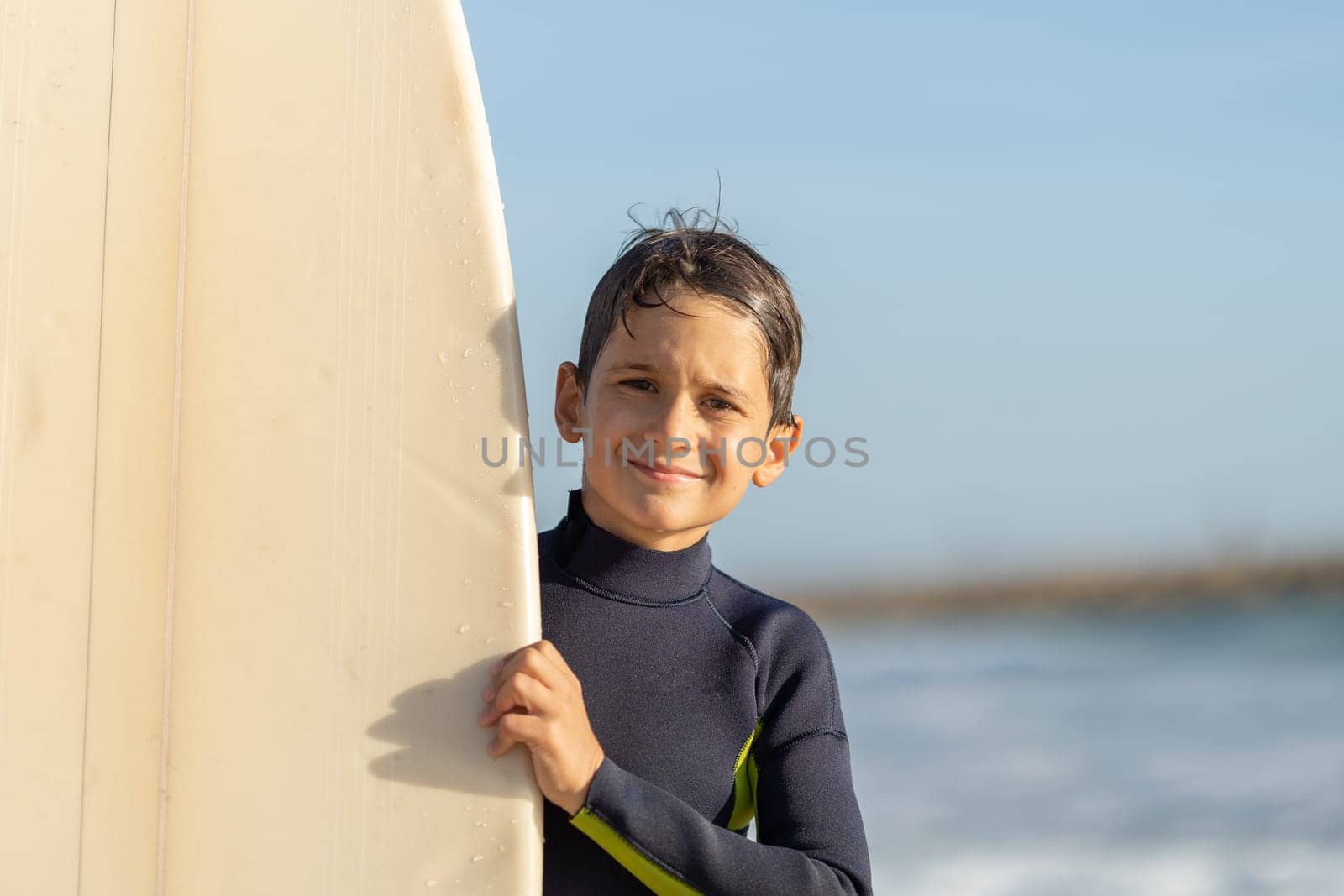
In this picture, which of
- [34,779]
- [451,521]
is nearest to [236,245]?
[451,521]

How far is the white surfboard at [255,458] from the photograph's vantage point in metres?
1.30

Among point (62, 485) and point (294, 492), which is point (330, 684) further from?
point (62, 485)

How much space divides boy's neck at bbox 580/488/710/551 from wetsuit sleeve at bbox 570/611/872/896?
0.17 meters

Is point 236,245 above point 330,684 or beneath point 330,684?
above

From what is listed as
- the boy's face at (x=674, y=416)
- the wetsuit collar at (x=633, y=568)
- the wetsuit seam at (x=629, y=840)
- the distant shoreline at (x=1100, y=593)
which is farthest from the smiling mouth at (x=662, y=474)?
the distant shoreline at (x=1100, y=593)

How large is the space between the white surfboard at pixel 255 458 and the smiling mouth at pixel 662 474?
13 centimetres

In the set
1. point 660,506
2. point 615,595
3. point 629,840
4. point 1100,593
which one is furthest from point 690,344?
point 1100,593

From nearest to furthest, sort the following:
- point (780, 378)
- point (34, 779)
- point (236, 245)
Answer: point (34, 779) < point (236, 245) < point (780, 378)

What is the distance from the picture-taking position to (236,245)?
1392mm

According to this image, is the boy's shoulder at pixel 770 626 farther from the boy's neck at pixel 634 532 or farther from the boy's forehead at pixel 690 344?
the boy's forehead at pixel 690 344

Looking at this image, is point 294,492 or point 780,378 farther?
point 780,378

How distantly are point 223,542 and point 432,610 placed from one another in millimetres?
227

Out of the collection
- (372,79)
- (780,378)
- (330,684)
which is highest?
(372,79)

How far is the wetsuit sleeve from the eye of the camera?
1.27m
